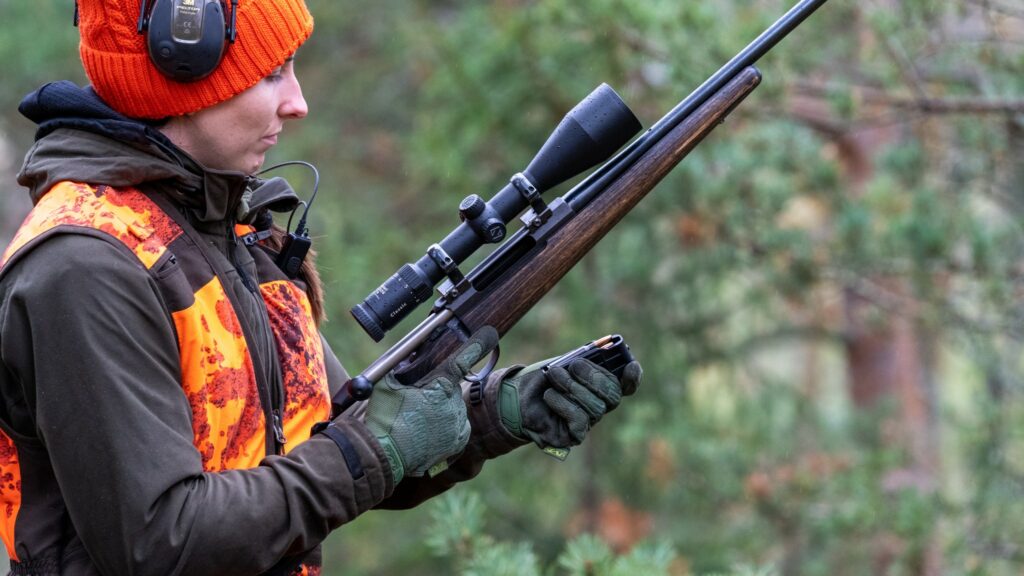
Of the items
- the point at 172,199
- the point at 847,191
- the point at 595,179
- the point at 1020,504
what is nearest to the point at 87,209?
the point at 172,199

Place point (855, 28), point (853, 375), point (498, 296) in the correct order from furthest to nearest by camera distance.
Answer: point (853, 375) < point (855, 28) < point (498, 296)

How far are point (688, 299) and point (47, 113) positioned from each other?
7642mm

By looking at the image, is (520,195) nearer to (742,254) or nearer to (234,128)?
(234,128)

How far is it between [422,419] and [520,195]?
70 centimetres

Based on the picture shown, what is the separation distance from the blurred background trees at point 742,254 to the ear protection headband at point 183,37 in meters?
3.69

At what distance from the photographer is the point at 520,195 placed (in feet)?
9.78

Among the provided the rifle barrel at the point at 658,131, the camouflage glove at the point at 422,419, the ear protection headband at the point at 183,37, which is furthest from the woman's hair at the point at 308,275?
the rifle barrel at the point at 658,131

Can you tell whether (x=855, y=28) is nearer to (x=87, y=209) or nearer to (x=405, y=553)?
(x=405, y=553)

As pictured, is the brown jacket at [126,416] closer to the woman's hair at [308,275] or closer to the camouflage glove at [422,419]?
the camouflage glove at [422,419]

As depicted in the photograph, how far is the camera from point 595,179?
310 centimetres

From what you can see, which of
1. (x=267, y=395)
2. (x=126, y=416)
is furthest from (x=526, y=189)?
(x=126, y=416)

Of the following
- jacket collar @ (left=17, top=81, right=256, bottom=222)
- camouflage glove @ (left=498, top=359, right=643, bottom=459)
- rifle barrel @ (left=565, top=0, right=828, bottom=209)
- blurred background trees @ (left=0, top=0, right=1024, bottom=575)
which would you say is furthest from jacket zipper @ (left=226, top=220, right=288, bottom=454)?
blurred background trees @ (left=0, top=0, right=1024, bottom=575)

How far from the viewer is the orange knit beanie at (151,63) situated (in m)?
2.52

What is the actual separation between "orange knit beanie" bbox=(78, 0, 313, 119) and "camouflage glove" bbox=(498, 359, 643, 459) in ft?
3.47
